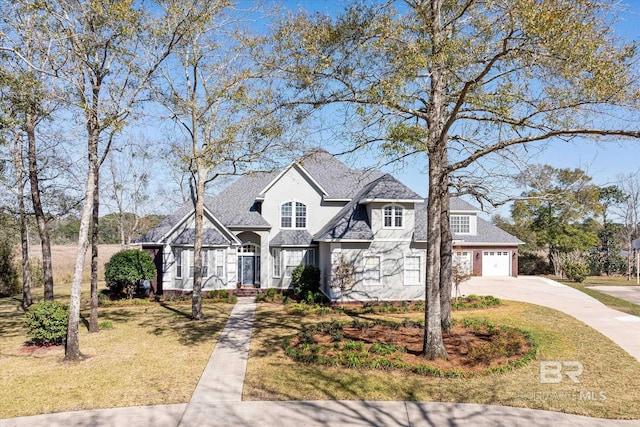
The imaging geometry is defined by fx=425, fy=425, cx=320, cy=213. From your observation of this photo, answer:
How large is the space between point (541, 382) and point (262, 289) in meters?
16.5

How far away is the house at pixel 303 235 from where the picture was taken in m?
19.8

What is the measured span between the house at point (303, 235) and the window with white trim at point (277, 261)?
56mm

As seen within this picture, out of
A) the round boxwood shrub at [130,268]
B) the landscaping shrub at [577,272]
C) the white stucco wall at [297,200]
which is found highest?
the white stucco wall at [297,200]

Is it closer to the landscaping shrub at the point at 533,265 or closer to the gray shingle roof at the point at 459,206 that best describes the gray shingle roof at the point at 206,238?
the gray shingle roof at the point at 459,206

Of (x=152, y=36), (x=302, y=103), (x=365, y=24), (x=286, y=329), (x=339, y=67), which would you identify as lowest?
(x=286, y=329)

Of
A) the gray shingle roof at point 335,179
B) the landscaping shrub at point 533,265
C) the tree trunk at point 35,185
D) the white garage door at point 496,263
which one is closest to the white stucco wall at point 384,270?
the gray shingle roof at point 335,179

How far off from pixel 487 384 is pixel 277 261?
15951 mm

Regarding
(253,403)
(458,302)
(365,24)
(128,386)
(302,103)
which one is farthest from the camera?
(458,302)

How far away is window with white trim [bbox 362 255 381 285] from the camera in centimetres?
1975

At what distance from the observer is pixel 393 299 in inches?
784

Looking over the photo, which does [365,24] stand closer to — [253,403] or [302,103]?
[302,103]

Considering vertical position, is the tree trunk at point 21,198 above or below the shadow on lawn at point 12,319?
above

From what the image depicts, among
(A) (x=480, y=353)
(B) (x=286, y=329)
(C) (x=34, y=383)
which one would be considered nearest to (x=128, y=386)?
(C) (x=34, y=383)

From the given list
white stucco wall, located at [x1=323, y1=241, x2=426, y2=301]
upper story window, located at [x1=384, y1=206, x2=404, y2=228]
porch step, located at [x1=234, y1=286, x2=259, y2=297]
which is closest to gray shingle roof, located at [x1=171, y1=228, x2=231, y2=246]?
porch step, located at [x1=234, y1=286, x2=259, y2=297]
